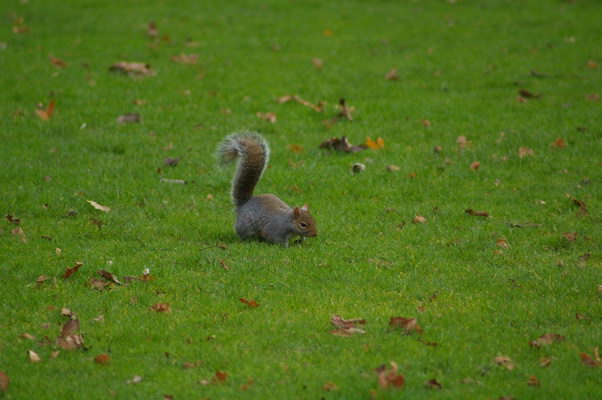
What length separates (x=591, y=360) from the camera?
4.82m

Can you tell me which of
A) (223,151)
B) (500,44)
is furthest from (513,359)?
(500,44)

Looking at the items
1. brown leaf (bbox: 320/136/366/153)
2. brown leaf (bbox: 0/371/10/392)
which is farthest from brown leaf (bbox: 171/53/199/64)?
brown leaf (bbox: 0/371/10/392)

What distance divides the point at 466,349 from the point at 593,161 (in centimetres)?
469

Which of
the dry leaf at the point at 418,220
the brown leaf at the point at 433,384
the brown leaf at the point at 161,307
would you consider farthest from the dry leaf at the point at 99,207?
the brown leaf at the point at 433,384

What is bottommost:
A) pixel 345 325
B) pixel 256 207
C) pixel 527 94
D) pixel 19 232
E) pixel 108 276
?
pixel 19 232

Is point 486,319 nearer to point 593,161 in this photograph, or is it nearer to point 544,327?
point 544,327

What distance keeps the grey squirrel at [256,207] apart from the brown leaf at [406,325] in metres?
1.70

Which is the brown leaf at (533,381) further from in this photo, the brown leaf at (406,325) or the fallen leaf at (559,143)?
the fallen leaf at (559,143)

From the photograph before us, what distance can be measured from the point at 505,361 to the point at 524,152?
4766 millimetres

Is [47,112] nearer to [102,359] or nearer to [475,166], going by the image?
[475,166]

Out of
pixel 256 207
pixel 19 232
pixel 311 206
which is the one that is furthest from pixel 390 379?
pixel 19 232

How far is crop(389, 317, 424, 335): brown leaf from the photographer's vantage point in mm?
5246

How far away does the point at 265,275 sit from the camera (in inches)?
244

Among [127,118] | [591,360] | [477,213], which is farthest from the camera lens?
[127,118]
